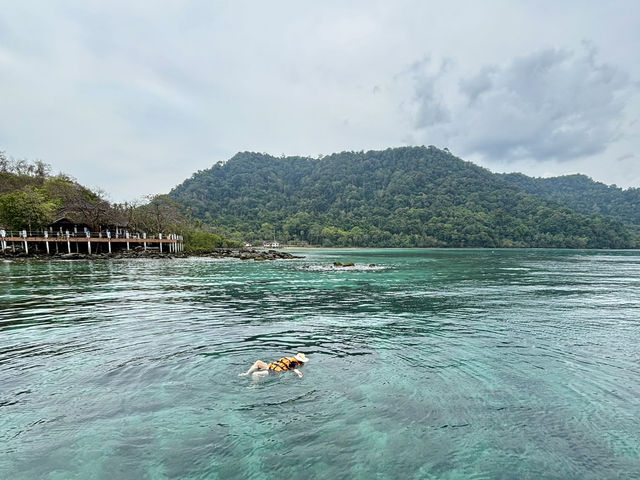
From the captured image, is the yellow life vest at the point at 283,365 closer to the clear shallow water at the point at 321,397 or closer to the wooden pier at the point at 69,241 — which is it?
the clear shallow water at the point at 321,397

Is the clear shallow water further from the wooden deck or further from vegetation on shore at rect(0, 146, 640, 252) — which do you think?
vegetation on shore at rect(0, 146, 640, 252)

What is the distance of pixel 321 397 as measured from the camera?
7105mm

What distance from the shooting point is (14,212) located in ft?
175

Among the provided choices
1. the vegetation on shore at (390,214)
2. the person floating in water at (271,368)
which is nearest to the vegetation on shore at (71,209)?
the vegetation on shore at (390,214)

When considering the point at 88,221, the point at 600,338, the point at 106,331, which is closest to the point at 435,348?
the point at 600,338

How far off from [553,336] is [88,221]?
6796 cm

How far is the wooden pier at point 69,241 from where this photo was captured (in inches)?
2069

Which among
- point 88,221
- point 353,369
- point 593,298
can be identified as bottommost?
point 593,298

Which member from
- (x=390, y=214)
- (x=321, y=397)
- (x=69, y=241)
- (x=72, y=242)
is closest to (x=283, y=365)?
(x=321, y=397)

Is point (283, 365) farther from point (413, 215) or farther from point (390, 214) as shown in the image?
point (390, 214)

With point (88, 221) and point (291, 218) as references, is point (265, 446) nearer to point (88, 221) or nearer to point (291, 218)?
point (88, 221)

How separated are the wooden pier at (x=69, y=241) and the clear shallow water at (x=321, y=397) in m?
47.2

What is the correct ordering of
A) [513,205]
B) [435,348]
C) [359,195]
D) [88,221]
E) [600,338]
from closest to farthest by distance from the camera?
[435,348] → [600,338] → [88,221] → [513,205] → [359,195]

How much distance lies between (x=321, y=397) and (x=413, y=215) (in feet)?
516
